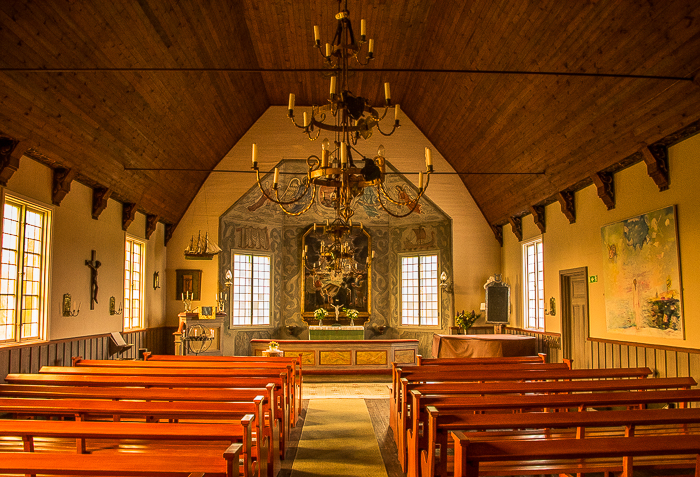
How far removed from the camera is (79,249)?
9375 millimetres

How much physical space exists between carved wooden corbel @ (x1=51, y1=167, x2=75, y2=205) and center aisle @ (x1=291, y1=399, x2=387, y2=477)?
497cm

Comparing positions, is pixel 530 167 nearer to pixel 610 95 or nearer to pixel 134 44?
pixel 610 95

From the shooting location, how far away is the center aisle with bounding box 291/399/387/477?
5.40 meters

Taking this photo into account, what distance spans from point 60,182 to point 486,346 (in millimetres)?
7844

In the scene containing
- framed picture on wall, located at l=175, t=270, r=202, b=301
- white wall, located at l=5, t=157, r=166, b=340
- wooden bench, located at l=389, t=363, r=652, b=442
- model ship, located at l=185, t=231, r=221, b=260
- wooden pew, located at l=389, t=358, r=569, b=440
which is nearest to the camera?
wooden bench, located at l=389, t=363, r=652, b=442

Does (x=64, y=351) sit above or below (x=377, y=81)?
below

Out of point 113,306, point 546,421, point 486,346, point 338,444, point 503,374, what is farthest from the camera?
point 486,346

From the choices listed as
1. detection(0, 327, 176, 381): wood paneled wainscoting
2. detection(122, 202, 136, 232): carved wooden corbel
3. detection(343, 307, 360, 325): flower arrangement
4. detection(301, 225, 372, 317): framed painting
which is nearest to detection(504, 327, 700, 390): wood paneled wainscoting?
detection(343, 307, 360, 325): flower arrangement

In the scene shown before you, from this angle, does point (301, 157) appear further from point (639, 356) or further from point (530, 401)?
point (530, 401)

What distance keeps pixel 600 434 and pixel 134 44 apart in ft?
23.8

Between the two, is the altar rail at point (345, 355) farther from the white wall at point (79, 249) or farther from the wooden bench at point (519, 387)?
the wooden bench at point (519, 387)

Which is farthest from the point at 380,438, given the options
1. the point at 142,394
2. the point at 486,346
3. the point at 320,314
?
the point at 320,314

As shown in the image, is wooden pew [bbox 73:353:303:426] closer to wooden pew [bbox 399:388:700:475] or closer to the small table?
wooden pew [bbox 399:388:700:475]

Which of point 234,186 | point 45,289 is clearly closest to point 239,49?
point 234,186
